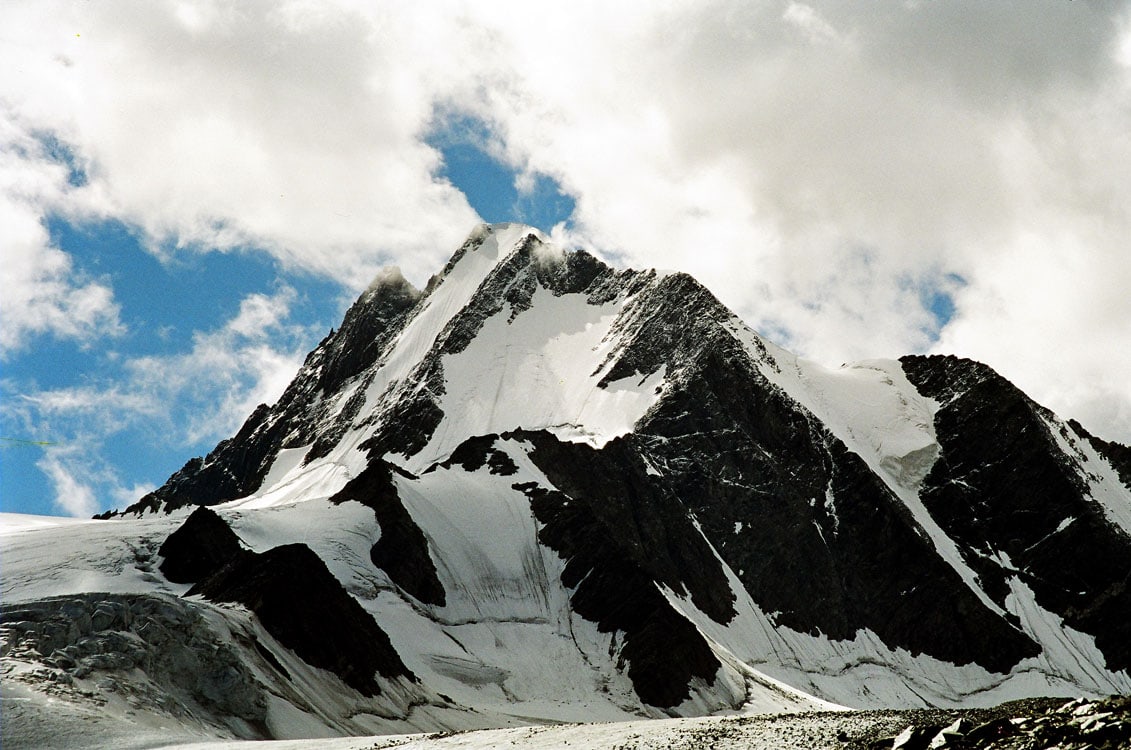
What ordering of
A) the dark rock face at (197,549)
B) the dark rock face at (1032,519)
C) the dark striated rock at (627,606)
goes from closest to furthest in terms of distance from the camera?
the dark rock face at (197,549)
the dark striated rock at (627,606)
the dark rock face at (1032,519)

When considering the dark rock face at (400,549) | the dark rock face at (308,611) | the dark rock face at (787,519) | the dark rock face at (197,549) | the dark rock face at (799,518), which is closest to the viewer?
the dark rock face at (308,611)

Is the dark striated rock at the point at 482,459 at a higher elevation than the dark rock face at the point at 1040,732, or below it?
higher

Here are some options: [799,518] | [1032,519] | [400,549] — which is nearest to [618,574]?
[400,549]

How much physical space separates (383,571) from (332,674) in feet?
109

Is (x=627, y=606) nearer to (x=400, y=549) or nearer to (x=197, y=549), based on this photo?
(x=400, y=549)

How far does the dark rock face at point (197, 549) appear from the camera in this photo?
3676 inches

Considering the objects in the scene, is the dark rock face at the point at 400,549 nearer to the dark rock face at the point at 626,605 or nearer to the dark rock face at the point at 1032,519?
the dark rock face at the point at 626,605

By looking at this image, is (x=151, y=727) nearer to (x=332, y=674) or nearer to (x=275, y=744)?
(x=275, y=744)

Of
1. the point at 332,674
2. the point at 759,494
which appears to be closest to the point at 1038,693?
the point at 759,494

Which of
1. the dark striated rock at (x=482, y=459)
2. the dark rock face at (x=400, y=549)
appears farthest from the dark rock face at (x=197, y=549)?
the dark striated rock at (x=482, y=459)

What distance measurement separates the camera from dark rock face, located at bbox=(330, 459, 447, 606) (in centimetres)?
11338

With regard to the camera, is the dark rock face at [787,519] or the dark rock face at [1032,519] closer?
the dark rock face at [787,519]

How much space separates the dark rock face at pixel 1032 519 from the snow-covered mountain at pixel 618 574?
0.42 metres

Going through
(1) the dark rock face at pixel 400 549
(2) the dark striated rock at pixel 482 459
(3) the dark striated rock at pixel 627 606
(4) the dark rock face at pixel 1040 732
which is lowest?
(4) the dark rock face at pixel 1040 732
